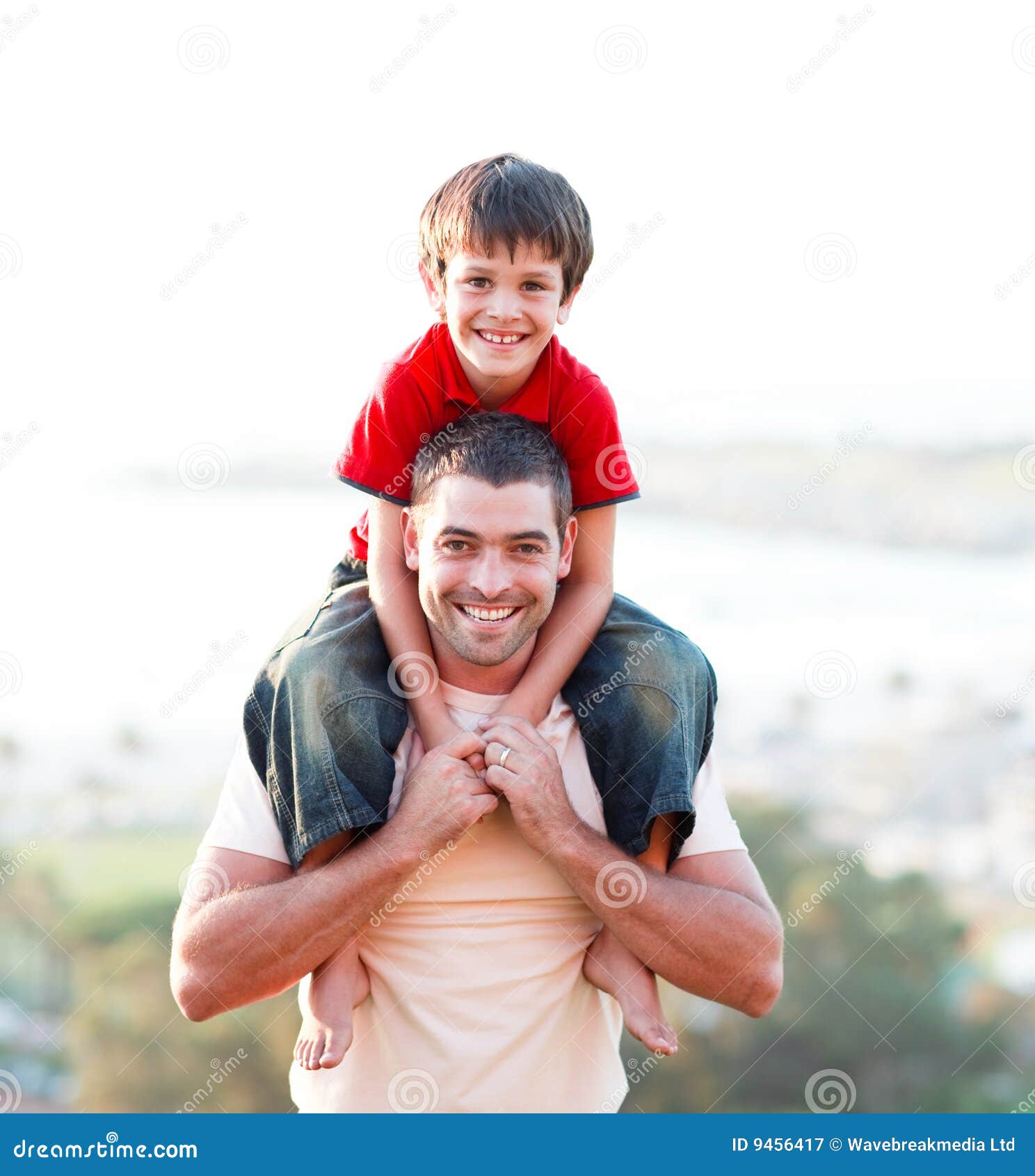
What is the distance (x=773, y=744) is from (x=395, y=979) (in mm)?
40625

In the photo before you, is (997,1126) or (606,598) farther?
(997,1126)

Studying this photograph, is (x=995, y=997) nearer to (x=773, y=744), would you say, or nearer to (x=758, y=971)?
(x=773, y=744)

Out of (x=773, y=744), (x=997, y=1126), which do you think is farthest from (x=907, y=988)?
(x=997, y=1126)

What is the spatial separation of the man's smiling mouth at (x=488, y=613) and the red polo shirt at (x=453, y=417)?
0.36 meters

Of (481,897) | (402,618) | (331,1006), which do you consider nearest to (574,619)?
(402,618)

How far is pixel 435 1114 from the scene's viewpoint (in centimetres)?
349

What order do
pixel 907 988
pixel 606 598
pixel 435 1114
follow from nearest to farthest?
pixel 435 1114 < pixel 606 598 < pixel 907 988

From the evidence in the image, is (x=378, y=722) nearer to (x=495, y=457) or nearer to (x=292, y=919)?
(x=292, y=919)

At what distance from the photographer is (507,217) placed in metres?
3.56

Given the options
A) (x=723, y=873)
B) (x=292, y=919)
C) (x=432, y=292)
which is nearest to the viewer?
(x=292, y=919)

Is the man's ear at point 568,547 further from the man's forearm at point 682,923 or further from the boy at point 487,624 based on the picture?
the man's forearm at point 682,923

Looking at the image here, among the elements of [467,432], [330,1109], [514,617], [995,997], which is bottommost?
[995,997]

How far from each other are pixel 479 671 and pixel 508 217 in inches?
49.1

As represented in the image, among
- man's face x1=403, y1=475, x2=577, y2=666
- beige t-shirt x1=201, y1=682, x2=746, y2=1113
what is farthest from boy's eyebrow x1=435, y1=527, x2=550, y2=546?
beige t-shirt x1=201, y1=682, x2=746, y2=1113
